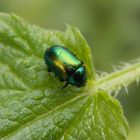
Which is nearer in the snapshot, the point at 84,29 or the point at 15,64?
the point at 15,64

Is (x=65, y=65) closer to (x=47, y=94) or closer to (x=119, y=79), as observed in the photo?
(x=47, y=94)

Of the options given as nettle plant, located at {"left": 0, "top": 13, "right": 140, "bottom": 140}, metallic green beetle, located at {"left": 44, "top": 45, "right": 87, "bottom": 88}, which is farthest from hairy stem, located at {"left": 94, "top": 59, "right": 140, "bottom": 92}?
metallic green beetle, located at {"left": 44, "top": 45, "right": 87, "bottom": 88}

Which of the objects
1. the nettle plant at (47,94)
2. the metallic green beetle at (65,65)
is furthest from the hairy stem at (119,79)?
the metallic green beetle at (65,65)

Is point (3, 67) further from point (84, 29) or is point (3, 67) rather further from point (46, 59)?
point (84, 29)

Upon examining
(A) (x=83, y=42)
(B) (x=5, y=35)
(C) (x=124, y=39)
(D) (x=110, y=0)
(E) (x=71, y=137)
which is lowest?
(E) (x=71, y=137)

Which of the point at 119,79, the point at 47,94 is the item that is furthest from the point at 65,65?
the point at 119,79

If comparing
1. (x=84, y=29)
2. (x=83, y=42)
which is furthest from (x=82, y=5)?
(x=83, y=42)
